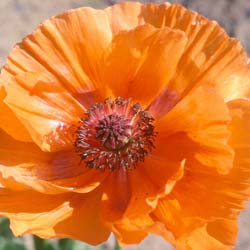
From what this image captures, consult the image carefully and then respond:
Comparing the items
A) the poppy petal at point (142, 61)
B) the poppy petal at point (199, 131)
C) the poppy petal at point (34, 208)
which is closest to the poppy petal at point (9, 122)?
the poppy petal at point (34, 208)

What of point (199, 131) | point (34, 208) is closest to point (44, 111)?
point (34, 208)

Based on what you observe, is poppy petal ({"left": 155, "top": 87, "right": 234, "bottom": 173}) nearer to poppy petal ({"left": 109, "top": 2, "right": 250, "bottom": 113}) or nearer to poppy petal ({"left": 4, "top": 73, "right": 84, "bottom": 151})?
poppy petal ({"left": 109, "top": 2, "right": 250, "bottom": 113})

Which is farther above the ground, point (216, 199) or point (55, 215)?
point (216, 199)

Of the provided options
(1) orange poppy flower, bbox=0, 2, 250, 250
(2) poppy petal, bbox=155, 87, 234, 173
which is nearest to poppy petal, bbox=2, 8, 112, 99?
(1) orange poppy flower, bbox=0, 2, 250, 250

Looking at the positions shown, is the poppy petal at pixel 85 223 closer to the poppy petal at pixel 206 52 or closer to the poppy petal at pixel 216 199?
the poppy petal at pixel 216 199

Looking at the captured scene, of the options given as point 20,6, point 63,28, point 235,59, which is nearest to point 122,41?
point 63,28

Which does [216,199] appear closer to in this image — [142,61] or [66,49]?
[142,61]

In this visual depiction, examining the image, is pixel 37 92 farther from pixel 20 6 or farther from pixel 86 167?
pixel 20 6
